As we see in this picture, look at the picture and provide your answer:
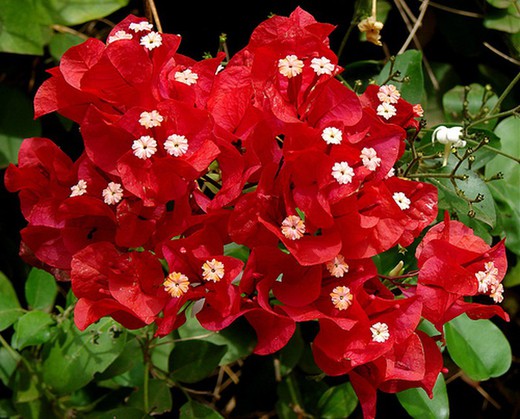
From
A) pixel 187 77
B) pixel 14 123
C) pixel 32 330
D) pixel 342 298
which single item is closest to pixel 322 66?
pixel 187 77

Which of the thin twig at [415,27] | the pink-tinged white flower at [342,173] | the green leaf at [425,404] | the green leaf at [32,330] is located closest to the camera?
the pink-tinged white flower at [342,173]

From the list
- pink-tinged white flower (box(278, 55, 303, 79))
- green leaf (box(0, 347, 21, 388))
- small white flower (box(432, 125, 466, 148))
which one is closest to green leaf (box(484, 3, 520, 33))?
small white flower (box(432, 125, 466, 148))

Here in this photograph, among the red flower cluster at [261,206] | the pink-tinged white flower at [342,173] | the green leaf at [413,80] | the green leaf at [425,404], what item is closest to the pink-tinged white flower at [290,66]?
the red flower cluster at [261,206]

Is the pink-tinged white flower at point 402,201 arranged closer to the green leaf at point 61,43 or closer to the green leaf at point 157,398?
the green leaf at point 157,398

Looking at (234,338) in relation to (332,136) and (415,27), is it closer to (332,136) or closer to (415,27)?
(332,136)

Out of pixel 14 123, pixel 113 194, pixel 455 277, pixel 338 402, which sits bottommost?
pixel 338 402

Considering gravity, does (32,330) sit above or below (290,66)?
below

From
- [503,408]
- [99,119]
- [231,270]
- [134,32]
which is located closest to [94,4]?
[134,32]
